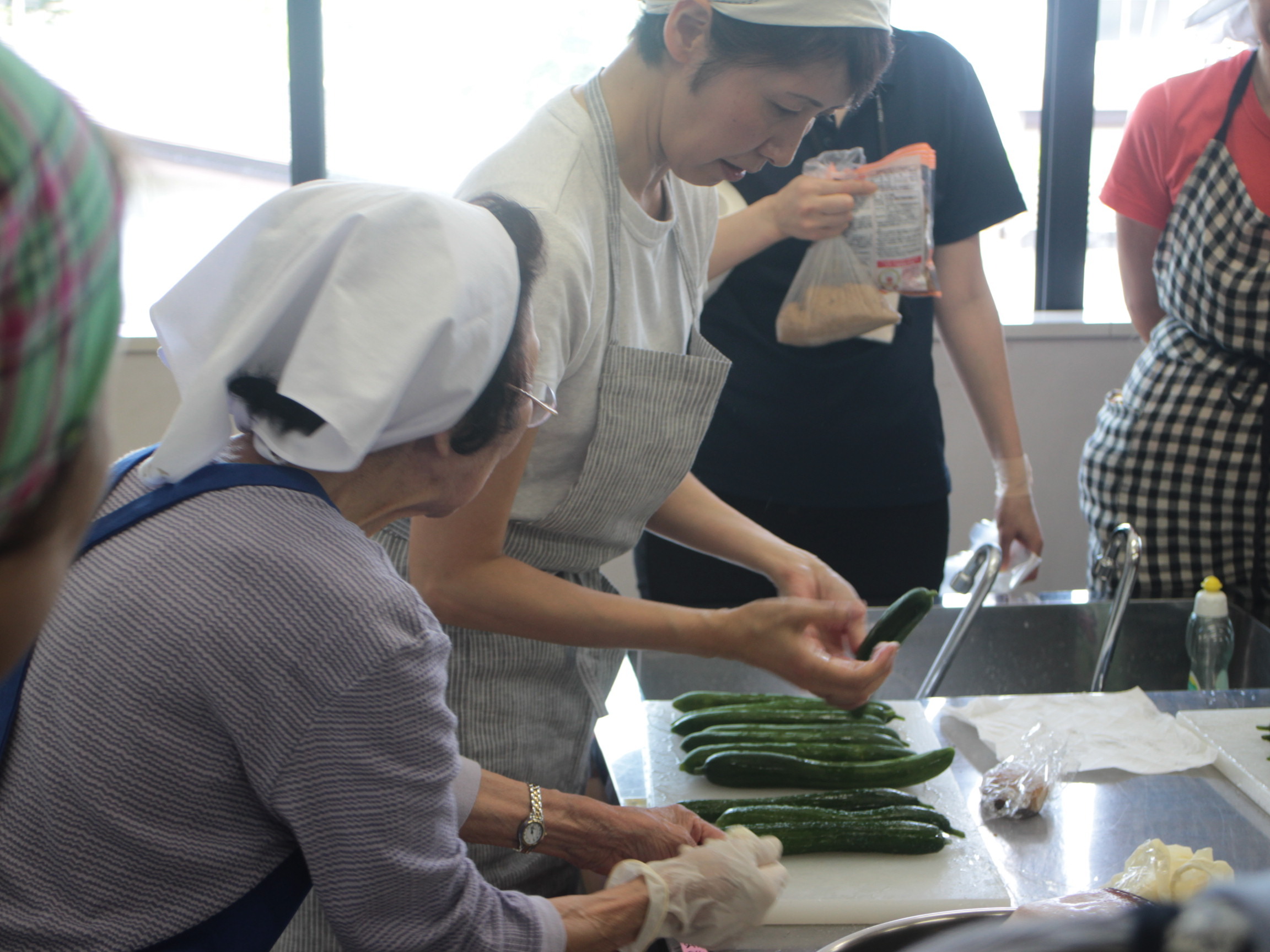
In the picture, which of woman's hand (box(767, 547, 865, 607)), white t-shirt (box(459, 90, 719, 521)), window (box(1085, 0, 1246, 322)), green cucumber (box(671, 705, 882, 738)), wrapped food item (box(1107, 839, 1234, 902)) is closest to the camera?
wrapped food item (box(1107, 839, 1234, 902))

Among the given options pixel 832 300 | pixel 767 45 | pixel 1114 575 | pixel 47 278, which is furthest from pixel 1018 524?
pixel 47 278

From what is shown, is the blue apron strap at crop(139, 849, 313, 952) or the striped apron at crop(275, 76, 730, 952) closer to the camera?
the blue apron strap at crop(139, 849, 313, 952)

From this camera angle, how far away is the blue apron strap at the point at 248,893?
3.26 feet

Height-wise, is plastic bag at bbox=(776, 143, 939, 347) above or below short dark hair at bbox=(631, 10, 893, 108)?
below

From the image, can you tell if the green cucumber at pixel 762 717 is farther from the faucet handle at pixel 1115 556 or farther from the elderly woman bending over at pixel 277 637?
the faucet handle at pixel 1115 556

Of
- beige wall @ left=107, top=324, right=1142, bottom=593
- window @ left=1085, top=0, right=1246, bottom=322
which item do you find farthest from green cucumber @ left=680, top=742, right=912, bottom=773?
window @ left=1085, top=0, right=1246, bottom=322

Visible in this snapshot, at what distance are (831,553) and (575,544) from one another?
99cm

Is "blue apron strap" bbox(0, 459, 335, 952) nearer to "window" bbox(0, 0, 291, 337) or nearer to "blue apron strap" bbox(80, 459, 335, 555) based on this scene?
"blue apron strap" bbox(80, 459, 335, 555)

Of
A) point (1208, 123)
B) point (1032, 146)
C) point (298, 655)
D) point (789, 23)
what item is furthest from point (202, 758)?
point (1032, 146)

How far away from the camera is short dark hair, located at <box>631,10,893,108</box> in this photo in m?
1.39

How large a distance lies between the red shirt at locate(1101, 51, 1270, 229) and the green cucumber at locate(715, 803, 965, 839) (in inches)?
57.1

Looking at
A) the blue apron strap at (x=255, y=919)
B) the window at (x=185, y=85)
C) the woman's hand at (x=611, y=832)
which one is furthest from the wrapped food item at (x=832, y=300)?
the window at (x=185, y=85)

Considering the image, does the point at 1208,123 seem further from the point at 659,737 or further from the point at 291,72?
the point at 291,72

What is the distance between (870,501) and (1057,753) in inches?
35.2
